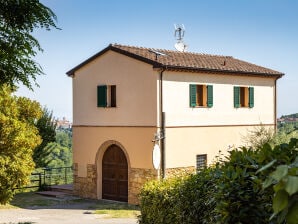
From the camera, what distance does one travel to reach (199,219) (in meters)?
7.48

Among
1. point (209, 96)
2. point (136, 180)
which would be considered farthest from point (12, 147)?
point (209, 96)

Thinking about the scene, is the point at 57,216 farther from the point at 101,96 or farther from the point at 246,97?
the point at 246,97

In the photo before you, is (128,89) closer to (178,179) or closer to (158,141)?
(158,141)

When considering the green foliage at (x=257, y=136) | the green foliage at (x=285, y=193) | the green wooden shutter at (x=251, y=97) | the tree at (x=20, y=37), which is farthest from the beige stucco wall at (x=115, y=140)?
the green foliage at (x=285, y=193)

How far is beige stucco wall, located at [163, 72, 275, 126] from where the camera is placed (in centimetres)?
2155

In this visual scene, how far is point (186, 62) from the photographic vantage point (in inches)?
893

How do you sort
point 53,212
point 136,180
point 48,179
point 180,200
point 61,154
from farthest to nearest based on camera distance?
point 61,154 → point 48,179 → point 136,180 → point 53,212 → point 180,200

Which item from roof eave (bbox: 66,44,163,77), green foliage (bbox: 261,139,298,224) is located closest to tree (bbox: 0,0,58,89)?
green foliage (bbox: 261,139,298,224)

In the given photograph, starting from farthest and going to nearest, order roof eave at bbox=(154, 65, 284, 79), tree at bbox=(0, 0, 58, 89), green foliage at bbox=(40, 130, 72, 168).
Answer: green foliage at bbox=(40, 130, 72, 168), roof eave at bbox=(154, 65, 284, 79), tree at bbox=(0, 0, 58, 89)

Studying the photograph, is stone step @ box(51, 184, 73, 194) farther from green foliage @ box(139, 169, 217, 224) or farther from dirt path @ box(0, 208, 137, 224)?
green foliage @ box(139, 169, 217, 224)

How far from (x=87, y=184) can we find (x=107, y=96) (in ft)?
14.8

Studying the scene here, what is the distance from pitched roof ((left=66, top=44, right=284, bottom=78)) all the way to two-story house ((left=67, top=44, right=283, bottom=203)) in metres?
0.05

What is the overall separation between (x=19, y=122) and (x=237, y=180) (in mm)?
17148

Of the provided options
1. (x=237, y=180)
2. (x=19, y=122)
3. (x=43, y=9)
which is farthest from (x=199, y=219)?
(x=19, y=122)
